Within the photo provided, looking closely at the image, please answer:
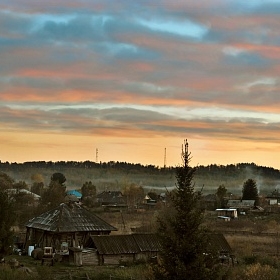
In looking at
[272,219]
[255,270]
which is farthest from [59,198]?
[255,270]

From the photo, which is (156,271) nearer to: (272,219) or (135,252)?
(135,252)

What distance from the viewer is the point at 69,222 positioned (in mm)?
42469

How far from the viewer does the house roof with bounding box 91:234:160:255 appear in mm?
38781

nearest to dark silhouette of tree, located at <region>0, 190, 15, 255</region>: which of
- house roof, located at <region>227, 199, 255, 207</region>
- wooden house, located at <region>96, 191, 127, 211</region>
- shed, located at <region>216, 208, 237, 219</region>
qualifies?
shed, located at <region>216, 208, 237, 219</region>

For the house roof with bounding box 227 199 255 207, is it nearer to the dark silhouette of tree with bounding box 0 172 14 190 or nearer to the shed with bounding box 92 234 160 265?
the dark silhouette of tree with bounding box 0 172 14 190

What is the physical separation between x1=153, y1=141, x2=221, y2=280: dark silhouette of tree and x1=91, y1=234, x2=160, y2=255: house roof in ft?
64.6

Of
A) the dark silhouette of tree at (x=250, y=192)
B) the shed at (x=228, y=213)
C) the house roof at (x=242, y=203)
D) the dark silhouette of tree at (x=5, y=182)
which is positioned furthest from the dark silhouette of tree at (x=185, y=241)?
the dark silhouette of tree at (x=250, y=192)

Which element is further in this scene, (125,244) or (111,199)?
(111,199)

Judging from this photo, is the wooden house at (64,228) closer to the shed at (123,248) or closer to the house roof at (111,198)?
the shed at (123,248)

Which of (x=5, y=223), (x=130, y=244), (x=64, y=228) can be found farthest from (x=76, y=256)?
(x=5, y=223)

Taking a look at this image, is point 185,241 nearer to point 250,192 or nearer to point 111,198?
point 250,192

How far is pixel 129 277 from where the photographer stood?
3116 centimetres

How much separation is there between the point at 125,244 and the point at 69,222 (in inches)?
215

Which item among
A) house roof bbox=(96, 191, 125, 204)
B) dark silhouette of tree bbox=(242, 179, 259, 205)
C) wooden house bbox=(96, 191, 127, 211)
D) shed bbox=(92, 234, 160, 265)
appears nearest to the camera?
shed bbox=(92, 234, 160, 265)
